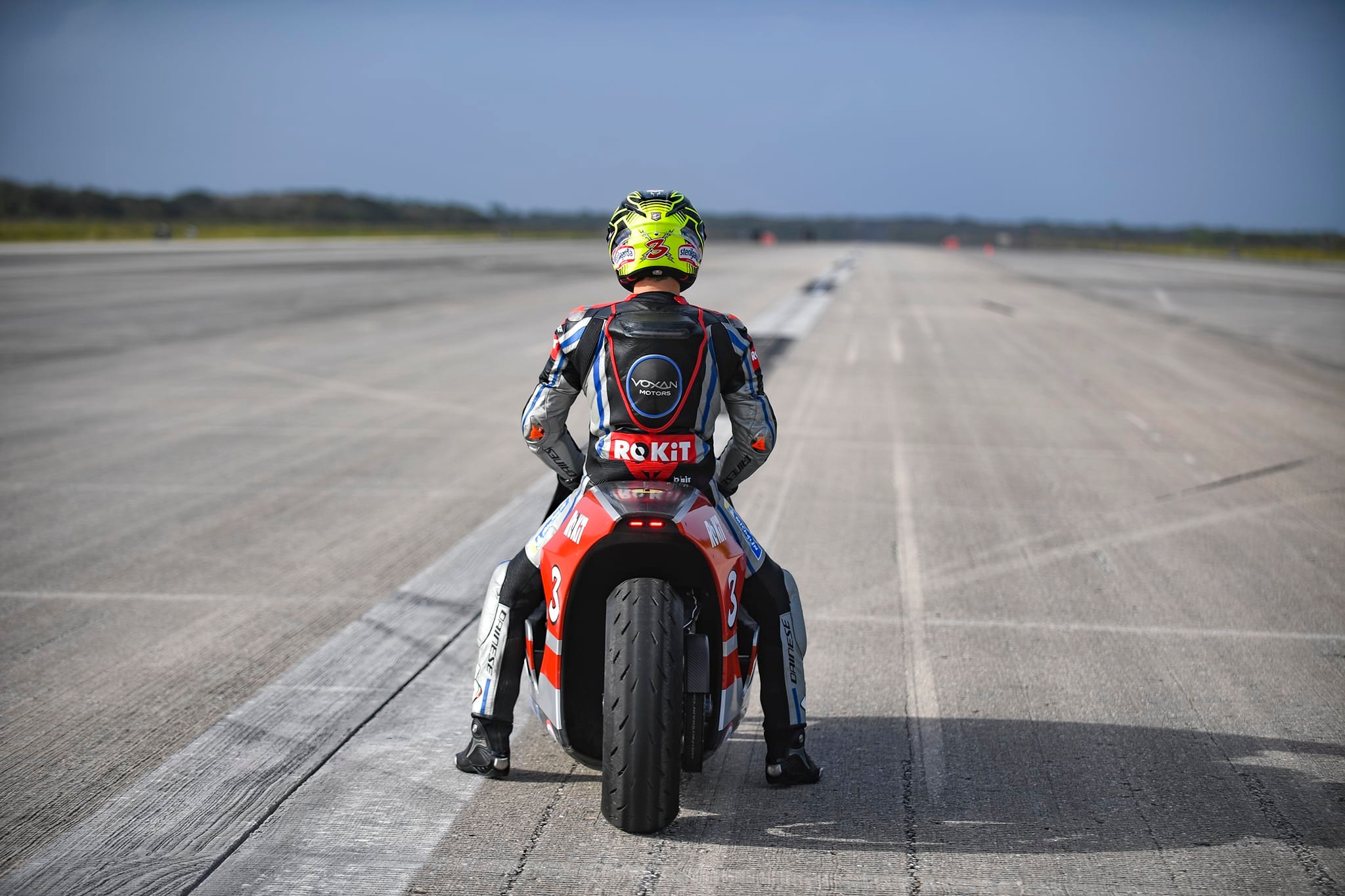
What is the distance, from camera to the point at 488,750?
375cm

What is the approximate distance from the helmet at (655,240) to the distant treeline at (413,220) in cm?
7305

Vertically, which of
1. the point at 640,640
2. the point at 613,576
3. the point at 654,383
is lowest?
the point at 640,640

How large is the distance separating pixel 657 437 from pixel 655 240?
63cm

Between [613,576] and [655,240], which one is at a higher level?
[655,240]

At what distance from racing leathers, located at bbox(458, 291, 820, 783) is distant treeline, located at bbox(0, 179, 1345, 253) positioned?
73.0 metres

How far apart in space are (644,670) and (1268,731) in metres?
2.64

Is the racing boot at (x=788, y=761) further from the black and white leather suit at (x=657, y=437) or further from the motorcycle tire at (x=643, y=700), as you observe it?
the motorcycle tire at (x=643, y=700)

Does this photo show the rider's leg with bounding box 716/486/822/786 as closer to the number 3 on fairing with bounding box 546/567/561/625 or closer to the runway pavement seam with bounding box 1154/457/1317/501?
the number 3 on fairing with bounding box 546/567/561/625

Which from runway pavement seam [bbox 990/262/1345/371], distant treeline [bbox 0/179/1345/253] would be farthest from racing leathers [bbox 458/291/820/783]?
distant treeline [bbox 0/179/1345/253]

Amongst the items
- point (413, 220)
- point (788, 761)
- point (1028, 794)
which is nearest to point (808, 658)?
point (788, 761)

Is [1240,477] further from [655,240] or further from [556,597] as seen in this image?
[556,597]

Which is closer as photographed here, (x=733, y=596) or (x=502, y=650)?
(x=733, y=596)

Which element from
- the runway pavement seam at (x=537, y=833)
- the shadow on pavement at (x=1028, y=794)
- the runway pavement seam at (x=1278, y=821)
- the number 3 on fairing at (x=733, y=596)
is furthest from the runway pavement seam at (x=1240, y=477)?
the runway pavement seam at (x=537, y=833)

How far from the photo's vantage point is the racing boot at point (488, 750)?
147 inches
